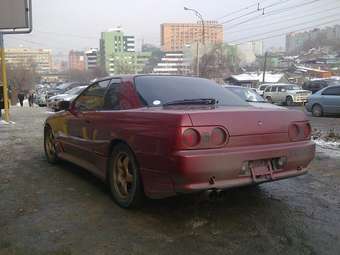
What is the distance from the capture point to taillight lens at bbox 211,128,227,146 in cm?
416

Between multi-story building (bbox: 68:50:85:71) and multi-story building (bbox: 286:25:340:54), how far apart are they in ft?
185

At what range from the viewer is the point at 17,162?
775cm

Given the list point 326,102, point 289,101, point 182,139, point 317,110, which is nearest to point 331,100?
A: point 326,102

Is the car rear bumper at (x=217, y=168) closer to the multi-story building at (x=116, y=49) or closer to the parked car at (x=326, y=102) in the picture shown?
the parked car at (x=326, y=102)

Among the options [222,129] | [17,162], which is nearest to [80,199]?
[222,129]

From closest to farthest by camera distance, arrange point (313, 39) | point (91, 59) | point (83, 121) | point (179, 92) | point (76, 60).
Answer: point (179, 92) → point (83, 121) → point (313, 39) → point (91, 59) → point (76, 60)

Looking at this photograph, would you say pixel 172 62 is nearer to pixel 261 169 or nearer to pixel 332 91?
pixel 332 91

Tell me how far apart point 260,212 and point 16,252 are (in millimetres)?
2373

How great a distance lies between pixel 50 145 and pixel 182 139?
410cm

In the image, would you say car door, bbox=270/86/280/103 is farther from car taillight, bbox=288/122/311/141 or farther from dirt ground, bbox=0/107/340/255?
car taillight, bbox=288/122/311/141

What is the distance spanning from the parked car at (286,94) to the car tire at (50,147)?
27097 mm

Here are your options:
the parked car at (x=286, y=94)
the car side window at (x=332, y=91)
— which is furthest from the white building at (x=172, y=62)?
the car side window at (x=332, y=91)

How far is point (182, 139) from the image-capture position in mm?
4043

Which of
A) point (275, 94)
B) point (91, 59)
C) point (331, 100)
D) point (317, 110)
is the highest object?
point (91, 59)
